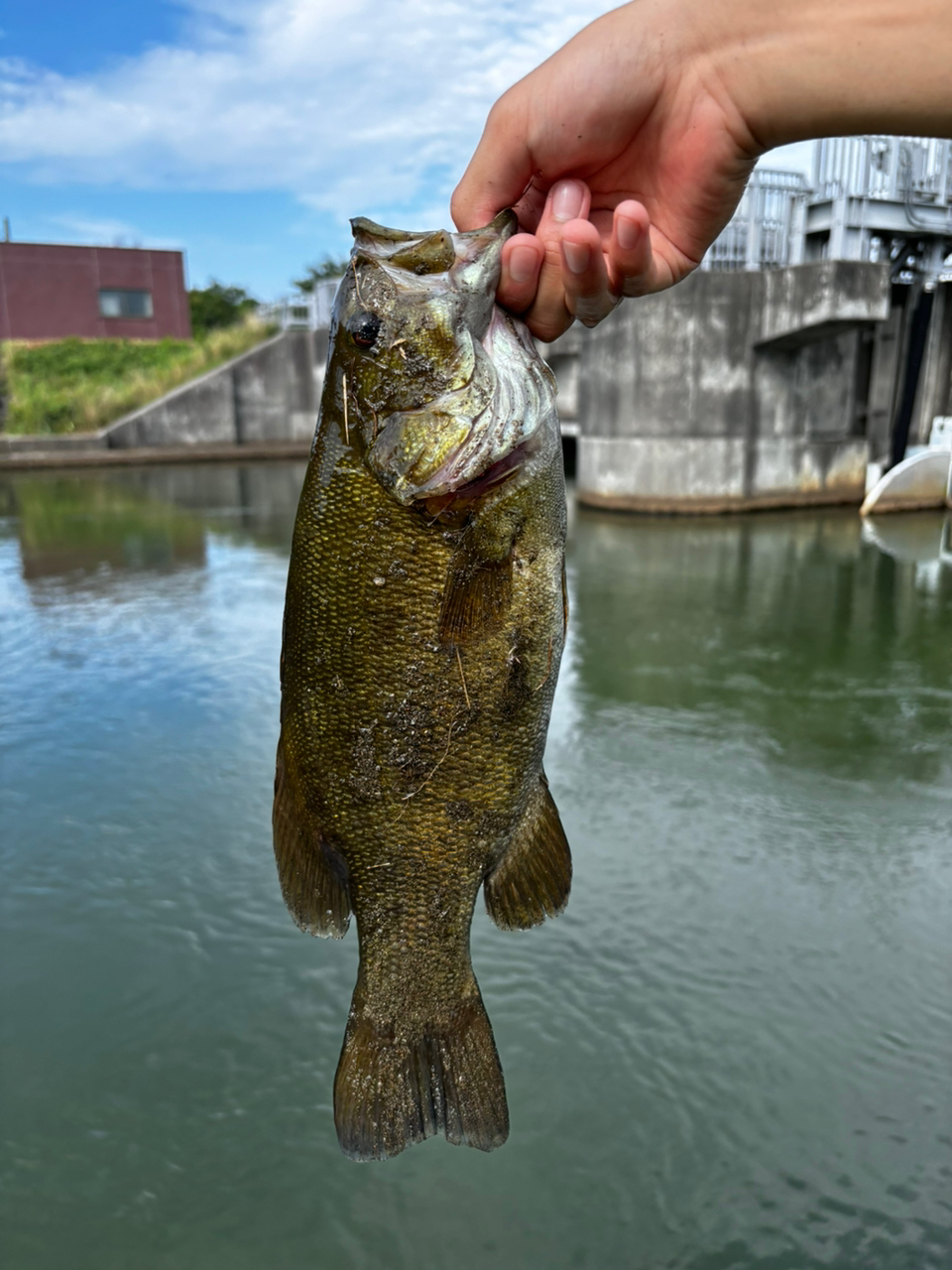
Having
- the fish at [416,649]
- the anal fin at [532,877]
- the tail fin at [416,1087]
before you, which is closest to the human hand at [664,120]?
the fish at [416,649]

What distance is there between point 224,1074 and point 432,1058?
197 centimetres

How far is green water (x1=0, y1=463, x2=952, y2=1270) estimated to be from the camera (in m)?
3.06

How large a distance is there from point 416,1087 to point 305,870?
501 mm

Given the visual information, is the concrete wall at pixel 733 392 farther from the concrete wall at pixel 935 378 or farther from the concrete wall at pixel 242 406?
the concrete wall at pixel 242 406

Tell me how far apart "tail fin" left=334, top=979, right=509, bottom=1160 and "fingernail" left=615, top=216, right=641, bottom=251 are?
1.60 metres

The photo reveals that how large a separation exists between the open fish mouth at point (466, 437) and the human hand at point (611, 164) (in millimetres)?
204

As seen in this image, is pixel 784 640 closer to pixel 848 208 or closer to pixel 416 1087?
pixel 416 1087

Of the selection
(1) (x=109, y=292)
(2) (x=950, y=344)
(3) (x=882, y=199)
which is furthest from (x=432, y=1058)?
(1) (x=109, y=292)

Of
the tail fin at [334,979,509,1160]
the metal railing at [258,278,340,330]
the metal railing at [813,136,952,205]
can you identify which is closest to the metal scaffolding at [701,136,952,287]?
the metal railing at [813,136,952,205]

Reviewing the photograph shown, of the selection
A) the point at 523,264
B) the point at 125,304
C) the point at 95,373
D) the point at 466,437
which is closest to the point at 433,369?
the point at 466,437

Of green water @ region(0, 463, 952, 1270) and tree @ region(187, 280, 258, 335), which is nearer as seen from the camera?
green water @ region(0, 463, 952, 1270)

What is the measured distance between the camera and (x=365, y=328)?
194 cm

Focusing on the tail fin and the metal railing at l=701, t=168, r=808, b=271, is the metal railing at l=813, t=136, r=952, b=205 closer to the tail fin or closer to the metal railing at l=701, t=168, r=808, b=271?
the metal railing at l=701, t=168, r=808, b=271

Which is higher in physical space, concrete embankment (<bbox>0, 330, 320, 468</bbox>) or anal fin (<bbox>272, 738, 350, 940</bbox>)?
concrete embankment (<bbox>0, 330, 320, 468</bbox>)
